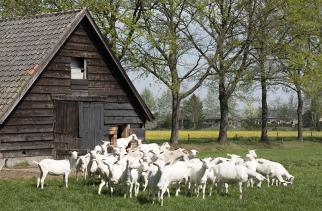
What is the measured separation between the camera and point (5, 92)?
21.8m

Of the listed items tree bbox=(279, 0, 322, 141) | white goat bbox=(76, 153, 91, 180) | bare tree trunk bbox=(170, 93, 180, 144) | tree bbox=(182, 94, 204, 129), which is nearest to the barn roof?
white goat bbox=(76, 153, 91, 180)

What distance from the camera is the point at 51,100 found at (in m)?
23.4

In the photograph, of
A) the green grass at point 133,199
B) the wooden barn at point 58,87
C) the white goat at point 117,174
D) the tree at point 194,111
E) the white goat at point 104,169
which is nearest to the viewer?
the green grass at point 133,199

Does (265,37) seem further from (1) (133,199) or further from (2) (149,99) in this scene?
(2) (149,99)

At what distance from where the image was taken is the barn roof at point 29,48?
21641mm

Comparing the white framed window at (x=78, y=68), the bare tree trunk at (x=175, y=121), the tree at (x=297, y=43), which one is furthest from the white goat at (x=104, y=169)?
the tree at (x=297, y=43)

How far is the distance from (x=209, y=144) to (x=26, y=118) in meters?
21.8

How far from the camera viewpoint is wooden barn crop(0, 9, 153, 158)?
22172mm

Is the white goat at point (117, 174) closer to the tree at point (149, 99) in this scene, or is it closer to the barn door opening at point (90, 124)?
the barn door opening at point (90, 124)

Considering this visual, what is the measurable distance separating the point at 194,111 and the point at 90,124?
7133 cm

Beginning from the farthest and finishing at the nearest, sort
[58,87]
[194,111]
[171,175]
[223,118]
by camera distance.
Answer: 1. [194,111]
2. [223,118]
3. [58,87]
4. [171,175]

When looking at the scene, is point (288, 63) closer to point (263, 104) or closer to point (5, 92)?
point (263, 104)

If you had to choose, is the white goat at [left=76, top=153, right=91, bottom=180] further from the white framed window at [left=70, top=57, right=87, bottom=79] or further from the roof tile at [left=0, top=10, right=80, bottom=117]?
the white framed window at [left=70, top=57, right=87, bottom=79]

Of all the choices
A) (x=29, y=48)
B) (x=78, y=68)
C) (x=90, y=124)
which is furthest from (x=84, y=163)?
(x=78, y=68)
